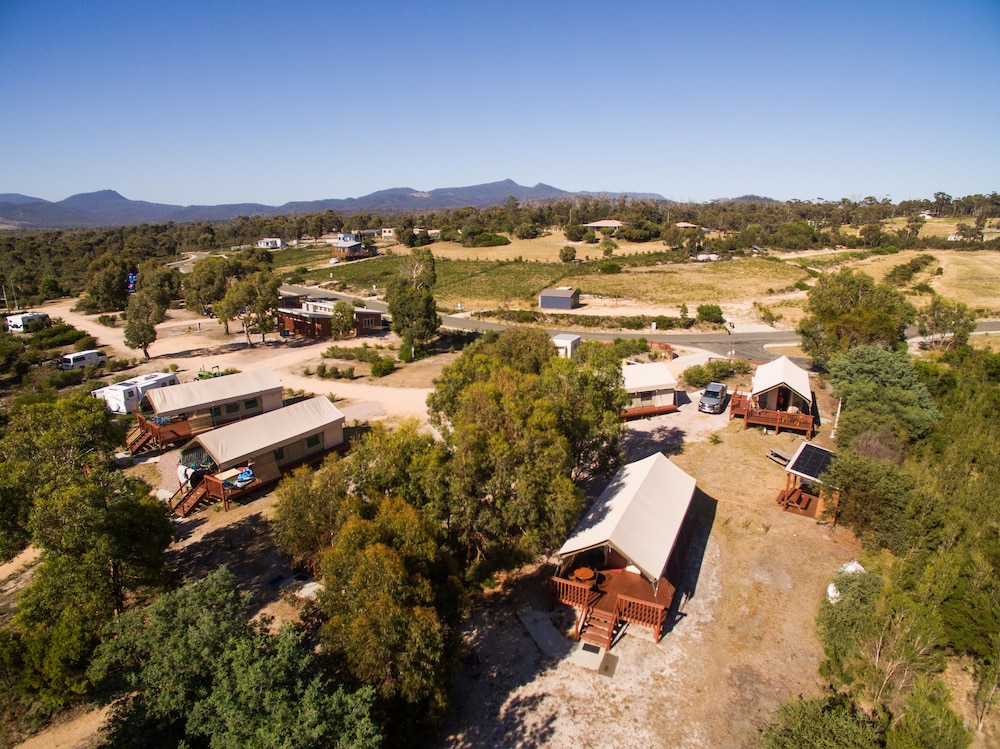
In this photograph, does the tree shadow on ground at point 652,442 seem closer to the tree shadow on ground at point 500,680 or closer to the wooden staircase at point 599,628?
the tree shadow on ground at point 500,680

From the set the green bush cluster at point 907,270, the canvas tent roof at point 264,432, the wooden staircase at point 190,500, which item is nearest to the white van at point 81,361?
the canvas tent roof at point 264,432

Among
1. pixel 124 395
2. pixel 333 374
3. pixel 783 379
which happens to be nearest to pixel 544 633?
pixel 783 379

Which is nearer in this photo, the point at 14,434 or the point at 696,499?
the point at 14,434

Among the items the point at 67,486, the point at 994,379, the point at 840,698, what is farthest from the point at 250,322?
the point at 994,379

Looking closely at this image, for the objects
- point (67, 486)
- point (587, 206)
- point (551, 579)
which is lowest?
point (551, 579)

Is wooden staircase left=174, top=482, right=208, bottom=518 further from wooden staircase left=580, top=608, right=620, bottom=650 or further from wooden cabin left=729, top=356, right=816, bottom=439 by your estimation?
wooden cabin left=729, top=356, right=816, bottom=439

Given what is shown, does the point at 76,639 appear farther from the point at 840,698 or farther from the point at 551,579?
the point at 840,698
